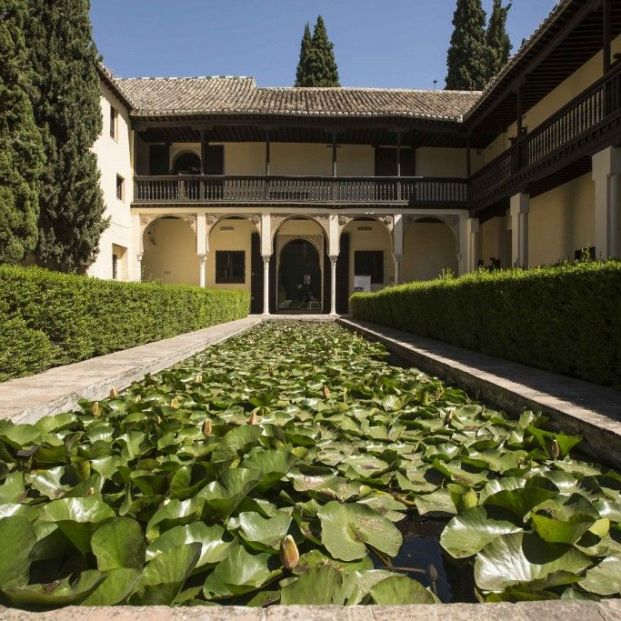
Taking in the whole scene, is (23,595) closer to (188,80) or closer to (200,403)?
(200,403)

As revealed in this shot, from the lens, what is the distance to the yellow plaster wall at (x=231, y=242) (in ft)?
68.1

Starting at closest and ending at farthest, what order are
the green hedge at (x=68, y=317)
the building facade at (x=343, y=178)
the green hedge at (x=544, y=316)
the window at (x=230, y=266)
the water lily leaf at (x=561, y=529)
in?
1. the water lily leaf at (x=561, y=529)
2. the green hedge at (x=544, y=316)
3. the green hedge at (x=68, y=317)
4. the building facade at (x=343, y=178)
5. the window at (x=230, y=266)

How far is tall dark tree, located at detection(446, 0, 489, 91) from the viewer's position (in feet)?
88.7

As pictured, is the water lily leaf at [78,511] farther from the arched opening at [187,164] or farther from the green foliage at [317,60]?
the green foliage at [317,60]

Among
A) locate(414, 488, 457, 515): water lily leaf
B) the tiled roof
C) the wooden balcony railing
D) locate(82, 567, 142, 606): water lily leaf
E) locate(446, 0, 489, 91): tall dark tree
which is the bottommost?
locate(414, 488, 457, 515): water lily leaf

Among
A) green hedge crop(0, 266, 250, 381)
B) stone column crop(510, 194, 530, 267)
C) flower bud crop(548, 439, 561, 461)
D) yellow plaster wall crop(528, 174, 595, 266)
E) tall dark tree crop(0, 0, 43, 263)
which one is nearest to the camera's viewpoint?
flower bud crop(548, 439, 561, 461)

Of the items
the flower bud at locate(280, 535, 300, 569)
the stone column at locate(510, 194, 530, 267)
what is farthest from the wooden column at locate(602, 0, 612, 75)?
the flower bud at locate(280, 535, 300, 569)

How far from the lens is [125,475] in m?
1.93

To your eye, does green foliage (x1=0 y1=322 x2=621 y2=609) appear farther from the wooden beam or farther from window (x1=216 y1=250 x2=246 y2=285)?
window (x1=216 y1=250 x2=246 y2=285)

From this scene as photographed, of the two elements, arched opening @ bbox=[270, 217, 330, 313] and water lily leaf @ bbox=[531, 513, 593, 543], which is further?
arched opening @ bbox=[270, 217, 330, 313]

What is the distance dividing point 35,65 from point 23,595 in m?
13.2

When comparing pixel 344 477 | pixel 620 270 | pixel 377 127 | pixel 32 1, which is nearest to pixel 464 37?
pixel 377 127

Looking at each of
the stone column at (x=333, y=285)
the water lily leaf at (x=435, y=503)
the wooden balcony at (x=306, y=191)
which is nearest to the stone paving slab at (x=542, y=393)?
the water lily leaf at (x=435, y=503)

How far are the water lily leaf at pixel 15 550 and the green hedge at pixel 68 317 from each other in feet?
12.5
